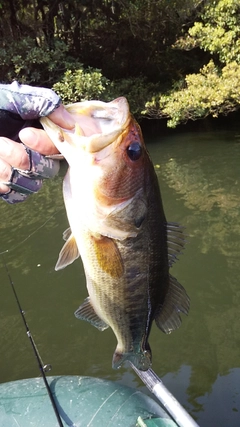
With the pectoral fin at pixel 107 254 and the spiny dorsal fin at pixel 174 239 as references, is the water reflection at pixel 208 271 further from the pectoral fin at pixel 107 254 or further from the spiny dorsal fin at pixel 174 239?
the pectoral fin at pixel 107 254

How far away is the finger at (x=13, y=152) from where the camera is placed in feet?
5.23

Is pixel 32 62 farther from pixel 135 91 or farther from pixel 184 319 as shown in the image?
pixel 184 319

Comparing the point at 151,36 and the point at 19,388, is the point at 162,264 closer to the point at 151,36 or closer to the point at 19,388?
the point at 19,388

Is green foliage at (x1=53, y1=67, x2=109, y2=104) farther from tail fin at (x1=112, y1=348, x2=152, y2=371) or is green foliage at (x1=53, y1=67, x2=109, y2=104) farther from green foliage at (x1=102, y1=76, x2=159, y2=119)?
tail fin at (x1=112, y1=348, x2=152, y2=371)

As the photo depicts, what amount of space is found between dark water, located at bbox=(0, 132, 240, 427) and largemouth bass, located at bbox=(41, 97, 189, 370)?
250 centimetres

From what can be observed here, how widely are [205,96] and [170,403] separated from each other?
11.3 meters

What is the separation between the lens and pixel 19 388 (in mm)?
2930

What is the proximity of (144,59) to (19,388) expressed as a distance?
1547 cm

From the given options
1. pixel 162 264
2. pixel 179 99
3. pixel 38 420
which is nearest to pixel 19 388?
pixel 38 420

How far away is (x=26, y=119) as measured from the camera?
167 centimetres

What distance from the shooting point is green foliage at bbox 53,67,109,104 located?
1226cm

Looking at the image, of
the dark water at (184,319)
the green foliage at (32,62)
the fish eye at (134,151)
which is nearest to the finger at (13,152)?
the fish eye at (134,151)

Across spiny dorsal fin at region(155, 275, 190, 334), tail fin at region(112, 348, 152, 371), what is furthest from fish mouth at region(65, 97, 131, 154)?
tail fin at region(112, 348, 152, 371)

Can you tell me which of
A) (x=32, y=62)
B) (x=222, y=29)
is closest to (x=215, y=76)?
(x=222, y=29)
